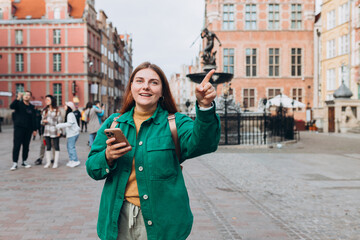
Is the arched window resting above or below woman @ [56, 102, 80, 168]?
above

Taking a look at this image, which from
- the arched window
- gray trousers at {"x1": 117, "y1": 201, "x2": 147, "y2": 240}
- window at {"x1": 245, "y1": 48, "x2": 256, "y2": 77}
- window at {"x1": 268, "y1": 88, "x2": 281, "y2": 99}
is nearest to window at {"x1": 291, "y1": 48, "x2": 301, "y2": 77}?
window at {"x1": 268, "y1": 88, "x2": 281, "y2": 99}

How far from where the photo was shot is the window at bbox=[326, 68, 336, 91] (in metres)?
35.6

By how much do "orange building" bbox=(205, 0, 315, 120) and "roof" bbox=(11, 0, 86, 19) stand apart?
16.1 m

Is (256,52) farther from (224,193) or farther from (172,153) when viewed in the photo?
(172,153)

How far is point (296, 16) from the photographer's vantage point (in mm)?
37469

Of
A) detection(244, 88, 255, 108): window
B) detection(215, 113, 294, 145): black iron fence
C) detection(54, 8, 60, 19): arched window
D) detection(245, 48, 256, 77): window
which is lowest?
detection(215, 113, 294, 145): black iron fence

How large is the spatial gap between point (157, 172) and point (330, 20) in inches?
1508

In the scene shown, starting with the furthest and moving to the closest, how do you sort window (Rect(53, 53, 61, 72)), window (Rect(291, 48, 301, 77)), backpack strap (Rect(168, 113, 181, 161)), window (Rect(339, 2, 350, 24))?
1. window (Rect(53, 53, 61, 72))
2. window (Rect(291, 48, 301, 77))
3. window (Rect(339, 2, 350, 24))
4. backpack strap (Rect(168, 113, 181, 161))

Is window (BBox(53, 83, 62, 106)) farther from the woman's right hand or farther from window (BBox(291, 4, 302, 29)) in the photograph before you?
the woman's right hand

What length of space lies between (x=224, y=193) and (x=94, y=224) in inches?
102

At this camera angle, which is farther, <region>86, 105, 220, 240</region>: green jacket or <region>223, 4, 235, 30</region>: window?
<region>223, 4, 235, 30</region>: window

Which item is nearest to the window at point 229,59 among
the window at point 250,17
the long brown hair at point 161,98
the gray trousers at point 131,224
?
the window at point 250,17

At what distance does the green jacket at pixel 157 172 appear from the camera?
2.06 m

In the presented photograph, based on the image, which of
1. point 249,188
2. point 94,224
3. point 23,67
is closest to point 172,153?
point 94,224
